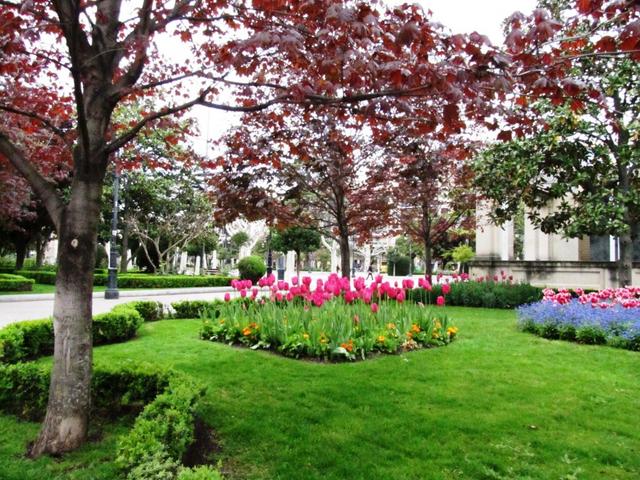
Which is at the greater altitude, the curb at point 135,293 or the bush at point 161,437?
the bush at point 161,437

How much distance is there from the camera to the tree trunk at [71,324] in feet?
11.5

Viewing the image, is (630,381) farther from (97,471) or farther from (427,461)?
(97,471)

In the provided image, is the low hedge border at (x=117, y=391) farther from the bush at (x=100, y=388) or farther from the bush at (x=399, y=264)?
the bush at (x=399, y=264)

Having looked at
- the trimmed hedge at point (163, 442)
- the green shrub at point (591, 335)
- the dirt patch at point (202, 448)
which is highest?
the trimmed hedge at point (163, 442)

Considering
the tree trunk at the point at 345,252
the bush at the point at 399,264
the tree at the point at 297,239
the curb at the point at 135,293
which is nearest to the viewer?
the tree trunk at the point at 345,252

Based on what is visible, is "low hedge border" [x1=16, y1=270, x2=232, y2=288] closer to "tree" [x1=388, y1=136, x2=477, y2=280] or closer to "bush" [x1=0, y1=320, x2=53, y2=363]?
"tree" [x1=388, y1=136, x2=477, y2=280]

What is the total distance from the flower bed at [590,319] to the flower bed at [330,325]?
6.33 ft

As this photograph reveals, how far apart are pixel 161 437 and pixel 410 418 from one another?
7.60 feet

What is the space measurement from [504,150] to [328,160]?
5496mm

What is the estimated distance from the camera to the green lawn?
3404 mm

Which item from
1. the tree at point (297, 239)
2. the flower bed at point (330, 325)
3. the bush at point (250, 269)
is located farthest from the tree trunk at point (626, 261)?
the tree at point (297, 239)

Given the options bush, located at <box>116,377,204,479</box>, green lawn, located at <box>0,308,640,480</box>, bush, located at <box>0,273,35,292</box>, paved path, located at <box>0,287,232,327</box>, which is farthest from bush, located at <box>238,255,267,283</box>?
bush, located at <box>116,377,204,479</box>

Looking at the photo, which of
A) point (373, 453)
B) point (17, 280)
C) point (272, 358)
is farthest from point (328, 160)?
point (17, 280)

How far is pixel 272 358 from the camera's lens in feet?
21.4
